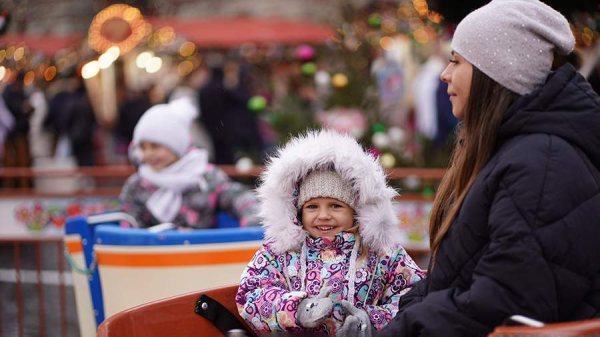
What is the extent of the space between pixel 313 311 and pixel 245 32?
56.0ft

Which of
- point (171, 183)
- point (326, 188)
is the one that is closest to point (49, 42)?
point (171, 183)

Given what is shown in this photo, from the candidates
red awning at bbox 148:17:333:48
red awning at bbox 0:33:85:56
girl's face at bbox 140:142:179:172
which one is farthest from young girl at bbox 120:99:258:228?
red awning at bbox 0:33:85:56

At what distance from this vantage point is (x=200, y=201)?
18.2 feet

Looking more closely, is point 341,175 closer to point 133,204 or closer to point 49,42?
point 133,204

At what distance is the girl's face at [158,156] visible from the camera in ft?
18.7

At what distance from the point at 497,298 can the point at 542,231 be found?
0.67ft

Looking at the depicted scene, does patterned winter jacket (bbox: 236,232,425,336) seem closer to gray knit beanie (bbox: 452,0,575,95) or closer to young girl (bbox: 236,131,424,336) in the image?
young girl (bbox: 236,131,424,336)

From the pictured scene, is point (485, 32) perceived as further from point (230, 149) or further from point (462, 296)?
point (230, 149)

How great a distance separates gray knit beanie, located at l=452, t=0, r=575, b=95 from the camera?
7.97 feet

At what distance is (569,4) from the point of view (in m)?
3.94

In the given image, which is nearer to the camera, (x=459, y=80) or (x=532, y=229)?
(x=532, y=229)

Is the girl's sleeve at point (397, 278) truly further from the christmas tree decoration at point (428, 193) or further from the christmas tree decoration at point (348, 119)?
the christmas tree decoration at point (348, 119)

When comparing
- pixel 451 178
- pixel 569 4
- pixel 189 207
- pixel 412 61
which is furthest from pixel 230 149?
pixel 451 178

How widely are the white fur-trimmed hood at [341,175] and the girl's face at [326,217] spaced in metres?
0.04
